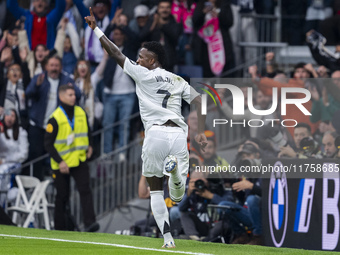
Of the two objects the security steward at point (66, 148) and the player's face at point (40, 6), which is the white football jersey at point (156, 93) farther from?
the player's face at point (40, 6)

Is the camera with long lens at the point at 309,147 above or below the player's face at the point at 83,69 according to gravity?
below

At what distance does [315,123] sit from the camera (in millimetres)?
12797

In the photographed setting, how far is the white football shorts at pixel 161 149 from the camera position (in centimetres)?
876

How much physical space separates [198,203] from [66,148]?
9.19 ft

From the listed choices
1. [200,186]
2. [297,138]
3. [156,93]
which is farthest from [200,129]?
[297,138]

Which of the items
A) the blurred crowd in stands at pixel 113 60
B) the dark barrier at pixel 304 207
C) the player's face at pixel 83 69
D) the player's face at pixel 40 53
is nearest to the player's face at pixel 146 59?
the dark barrier at pixel 304 207

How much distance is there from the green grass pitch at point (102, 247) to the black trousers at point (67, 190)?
258 cm

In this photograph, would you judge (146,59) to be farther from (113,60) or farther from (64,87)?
(113,60)

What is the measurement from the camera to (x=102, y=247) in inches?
350

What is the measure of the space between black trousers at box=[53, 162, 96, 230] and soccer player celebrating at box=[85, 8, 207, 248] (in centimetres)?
473

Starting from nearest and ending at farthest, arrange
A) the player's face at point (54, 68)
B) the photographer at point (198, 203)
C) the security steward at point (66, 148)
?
the photographer at point (198, 203) → the security steward at point (66, 148) → the player's face at point (54, 68)

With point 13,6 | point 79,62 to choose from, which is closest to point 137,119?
point 79,62

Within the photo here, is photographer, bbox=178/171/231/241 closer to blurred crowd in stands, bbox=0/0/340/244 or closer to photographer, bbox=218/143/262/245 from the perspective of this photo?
photographer, bbox=218/143/262/245

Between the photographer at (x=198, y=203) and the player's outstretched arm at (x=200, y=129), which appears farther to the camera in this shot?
the photographer at (x=198, y=203)
